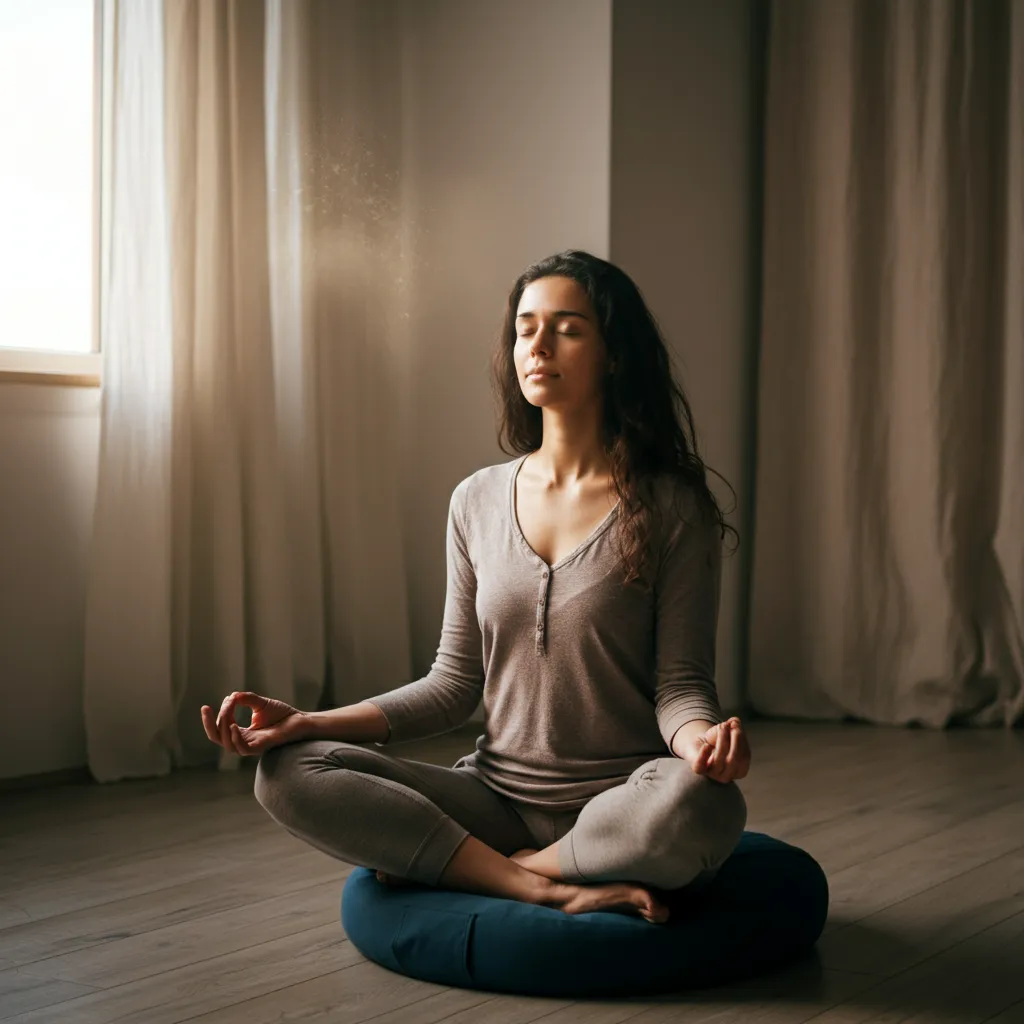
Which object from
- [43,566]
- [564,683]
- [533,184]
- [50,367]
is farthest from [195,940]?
[533,184]

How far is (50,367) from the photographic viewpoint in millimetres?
3148

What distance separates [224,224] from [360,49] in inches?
29.2

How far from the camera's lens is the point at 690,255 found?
4.01 meters

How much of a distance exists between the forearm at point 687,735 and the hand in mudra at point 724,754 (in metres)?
0.08

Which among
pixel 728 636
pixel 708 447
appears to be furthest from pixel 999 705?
pixel 708 447

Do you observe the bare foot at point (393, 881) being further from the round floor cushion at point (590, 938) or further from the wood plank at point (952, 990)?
the wood plank at point (952, 990)

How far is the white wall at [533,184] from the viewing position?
371 centimetres

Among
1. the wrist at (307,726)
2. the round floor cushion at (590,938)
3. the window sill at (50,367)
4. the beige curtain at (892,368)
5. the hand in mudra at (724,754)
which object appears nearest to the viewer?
the hand in mudra at (724,754)

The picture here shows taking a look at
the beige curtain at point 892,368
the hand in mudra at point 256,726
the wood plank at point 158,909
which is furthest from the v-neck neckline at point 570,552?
the beige curtain at point 892,368

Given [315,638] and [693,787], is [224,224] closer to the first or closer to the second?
[315,638]

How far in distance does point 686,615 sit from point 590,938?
1.47 feet

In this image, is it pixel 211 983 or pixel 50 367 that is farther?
pixel 50 367

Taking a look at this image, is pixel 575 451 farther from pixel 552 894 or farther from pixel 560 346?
pixel 552 894

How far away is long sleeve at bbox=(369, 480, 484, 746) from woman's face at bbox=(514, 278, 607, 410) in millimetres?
261
